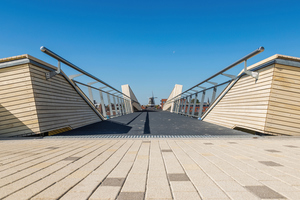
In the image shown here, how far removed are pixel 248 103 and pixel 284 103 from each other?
1.24 metres

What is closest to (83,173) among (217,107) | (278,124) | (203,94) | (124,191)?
(124,191)

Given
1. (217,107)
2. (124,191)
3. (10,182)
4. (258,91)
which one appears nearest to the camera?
(124,191)

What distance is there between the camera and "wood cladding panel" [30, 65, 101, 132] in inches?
237

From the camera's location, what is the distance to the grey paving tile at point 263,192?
66.6 inches

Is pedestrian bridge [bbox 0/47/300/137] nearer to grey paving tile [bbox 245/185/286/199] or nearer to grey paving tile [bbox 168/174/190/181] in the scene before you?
grey paving tile [bbox 168/174/190/181]

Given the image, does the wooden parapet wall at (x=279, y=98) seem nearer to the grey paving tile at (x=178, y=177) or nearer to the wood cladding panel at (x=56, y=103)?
the grey paving tile at (x=178, y=177)

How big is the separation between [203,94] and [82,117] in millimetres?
9534

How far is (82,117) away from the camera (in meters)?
9.27

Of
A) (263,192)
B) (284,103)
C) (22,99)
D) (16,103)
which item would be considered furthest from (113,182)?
(284,103)

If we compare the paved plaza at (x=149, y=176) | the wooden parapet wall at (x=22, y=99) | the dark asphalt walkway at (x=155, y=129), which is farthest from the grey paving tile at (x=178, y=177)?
the wooden parapet wall at (x=22, y=99)

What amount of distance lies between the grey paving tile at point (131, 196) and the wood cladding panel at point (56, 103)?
18.4 ft

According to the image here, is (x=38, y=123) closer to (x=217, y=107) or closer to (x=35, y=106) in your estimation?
(x=35, y=106)

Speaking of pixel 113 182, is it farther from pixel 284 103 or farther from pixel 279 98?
pixel 284 103

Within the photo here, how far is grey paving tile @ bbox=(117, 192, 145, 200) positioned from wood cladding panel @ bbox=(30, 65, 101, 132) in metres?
5.61
